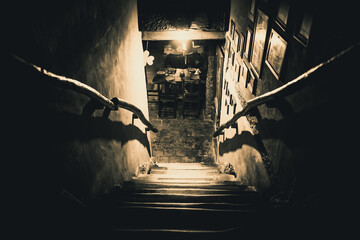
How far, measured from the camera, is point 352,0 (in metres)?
1.55

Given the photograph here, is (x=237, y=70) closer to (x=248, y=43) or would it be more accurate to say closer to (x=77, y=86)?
(x=248, y=43)

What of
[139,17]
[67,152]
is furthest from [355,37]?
[139,17]

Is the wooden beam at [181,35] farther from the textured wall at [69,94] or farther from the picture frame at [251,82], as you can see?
the picture frame at [251,82]

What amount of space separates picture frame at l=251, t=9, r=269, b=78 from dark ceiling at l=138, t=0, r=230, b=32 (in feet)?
9.27

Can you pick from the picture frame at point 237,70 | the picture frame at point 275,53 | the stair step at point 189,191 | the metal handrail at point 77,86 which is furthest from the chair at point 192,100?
the picture frame at point 275,53

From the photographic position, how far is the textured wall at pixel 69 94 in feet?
5.48

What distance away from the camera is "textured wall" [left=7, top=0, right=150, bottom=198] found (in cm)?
167

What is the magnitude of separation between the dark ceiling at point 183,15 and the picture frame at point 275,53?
3.55 m

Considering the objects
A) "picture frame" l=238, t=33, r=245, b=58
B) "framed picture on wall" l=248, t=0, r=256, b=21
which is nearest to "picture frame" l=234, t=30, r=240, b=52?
"picture frame" l=238, t=33, r=245, b=58

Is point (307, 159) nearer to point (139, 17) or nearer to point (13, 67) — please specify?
point (13, 67)

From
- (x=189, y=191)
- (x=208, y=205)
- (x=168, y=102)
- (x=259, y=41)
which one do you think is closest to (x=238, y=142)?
(x=189, y=191)

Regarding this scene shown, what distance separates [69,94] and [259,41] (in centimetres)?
273

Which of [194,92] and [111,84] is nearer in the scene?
[111,84]

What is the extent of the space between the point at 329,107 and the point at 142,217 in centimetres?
197
